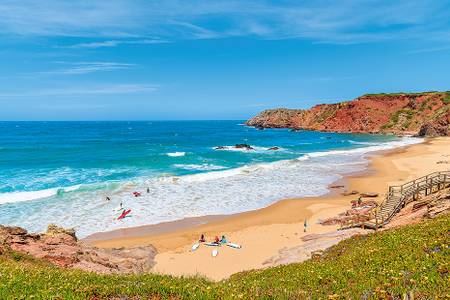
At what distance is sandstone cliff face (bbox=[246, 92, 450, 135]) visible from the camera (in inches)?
4460

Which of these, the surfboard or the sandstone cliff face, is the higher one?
the sandstone cliff face

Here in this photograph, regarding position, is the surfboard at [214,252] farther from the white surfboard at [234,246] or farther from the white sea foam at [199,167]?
the white sea foam at [199,167]

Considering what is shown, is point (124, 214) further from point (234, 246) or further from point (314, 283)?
point (314, 283)

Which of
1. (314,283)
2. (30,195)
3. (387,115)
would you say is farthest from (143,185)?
(387,115)

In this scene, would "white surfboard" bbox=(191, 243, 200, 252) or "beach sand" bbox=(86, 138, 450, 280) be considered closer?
"beach sand" bbox=(86, 138, 450, 280)

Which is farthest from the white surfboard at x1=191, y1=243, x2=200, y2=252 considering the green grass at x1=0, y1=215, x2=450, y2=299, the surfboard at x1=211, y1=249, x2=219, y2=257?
the green grass at x1=0, y1=215, x2=450, y2=299

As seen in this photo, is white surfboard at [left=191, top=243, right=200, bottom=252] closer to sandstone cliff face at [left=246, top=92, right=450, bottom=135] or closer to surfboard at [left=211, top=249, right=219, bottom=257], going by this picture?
surfboard at [left=211, top=249, right=219, bottom=257]

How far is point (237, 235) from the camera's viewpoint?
2523 cm

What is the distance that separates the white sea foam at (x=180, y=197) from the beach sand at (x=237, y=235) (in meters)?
1.84

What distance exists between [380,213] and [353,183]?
18.0m

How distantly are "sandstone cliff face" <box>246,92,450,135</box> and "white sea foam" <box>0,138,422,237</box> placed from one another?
74.9 metres

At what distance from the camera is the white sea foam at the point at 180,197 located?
94.7 ft

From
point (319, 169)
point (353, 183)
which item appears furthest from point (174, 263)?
point (319, 169)

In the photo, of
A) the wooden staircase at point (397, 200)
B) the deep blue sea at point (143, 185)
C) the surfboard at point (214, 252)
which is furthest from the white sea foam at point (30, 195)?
the wooden staircase at point (397, 200)
